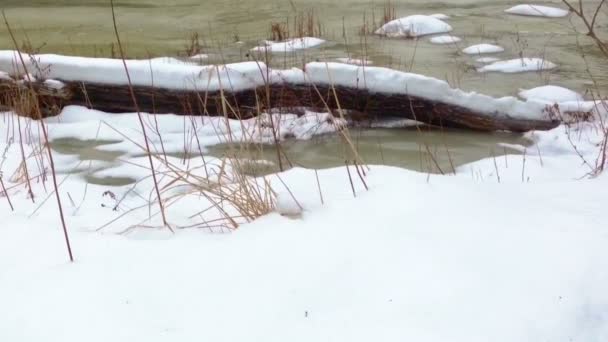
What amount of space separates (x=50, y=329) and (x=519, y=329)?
1.41 m

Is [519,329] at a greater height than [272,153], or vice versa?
[519,329]

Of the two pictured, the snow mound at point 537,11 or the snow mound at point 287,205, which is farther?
the snow mound at point 537,11

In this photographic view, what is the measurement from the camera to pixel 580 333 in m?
1.98

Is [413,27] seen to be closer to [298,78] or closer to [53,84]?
[298,78]

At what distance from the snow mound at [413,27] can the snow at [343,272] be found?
6.73 m

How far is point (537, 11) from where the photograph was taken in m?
10.7

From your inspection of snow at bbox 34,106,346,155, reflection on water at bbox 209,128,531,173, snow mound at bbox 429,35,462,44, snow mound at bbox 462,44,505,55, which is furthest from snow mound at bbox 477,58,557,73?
snow at bbox 34,106,346,155

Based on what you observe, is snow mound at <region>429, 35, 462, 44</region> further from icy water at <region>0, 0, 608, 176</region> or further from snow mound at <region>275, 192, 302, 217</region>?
snow mound at <region>275, 192, 302, 217</region>

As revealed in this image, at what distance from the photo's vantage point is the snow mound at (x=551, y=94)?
20.1 feet

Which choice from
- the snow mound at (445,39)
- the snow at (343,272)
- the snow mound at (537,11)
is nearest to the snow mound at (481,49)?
the snow mound at (445,39)

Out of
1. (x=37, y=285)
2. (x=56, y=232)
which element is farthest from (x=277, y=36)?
(x=37, y=285)

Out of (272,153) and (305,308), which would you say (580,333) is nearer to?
(305,308)

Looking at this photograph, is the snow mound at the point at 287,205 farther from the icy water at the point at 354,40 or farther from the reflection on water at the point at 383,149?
the icy water at the point at 354,40

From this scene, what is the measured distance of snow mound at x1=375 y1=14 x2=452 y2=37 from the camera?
960 cm
